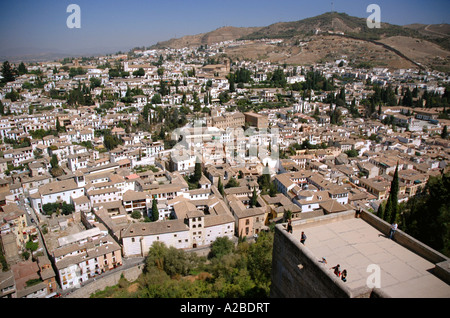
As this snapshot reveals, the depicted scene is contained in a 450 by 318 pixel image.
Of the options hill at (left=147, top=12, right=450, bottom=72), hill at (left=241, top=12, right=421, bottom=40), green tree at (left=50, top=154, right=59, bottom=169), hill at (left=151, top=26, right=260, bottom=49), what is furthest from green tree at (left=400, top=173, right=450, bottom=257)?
hill at (left=151, top=26, right=260, bottom=49)

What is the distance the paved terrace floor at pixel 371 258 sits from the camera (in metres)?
2.21

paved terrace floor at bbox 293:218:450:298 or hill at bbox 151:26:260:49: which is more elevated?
hill at bbox 151:26:260:49

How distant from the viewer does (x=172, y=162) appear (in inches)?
590

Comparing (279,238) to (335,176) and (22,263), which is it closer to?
(22,263)

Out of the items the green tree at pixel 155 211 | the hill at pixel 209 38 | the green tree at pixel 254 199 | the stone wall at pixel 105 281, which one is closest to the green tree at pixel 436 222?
the green tree at pixel 254 199

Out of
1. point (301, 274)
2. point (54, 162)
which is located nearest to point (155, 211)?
point (54, 162)

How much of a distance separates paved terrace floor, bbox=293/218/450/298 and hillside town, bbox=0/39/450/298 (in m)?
7.23

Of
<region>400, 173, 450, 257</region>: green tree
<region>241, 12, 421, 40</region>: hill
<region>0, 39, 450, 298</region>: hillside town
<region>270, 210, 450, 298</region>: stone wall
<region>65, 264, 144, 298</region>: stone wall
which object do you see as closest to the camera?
<region>270, 210, 450, 298</region>: stone wall

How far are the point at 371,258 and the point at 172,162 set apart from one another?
1301 cm

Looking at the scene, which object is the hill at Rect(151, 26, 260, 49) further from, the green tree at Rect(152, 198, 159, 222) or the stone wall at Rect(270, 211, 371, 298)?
the stone wall at Rect(270, 211, 371, 298)

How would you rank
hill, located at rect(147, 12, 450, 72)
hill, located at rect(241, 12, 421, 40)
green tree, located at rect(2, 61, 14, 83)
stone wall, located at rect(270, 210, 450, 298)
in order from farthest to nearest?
hill, located at rect(241, 12, 421, 40) → hill, located at rect(147, 12, 450, 72) → green tree, located at rect(2, 61, 14, 83) → stone wall, located at rect(270, 210, 450, 298)

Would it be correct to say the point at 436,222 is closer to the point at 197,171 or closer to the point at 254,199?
the point at 254,199

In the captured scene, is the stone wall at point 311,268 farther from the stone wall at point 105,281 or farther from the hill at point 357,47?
the hill at point 357,47

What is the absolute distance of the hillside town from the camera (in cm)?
962
